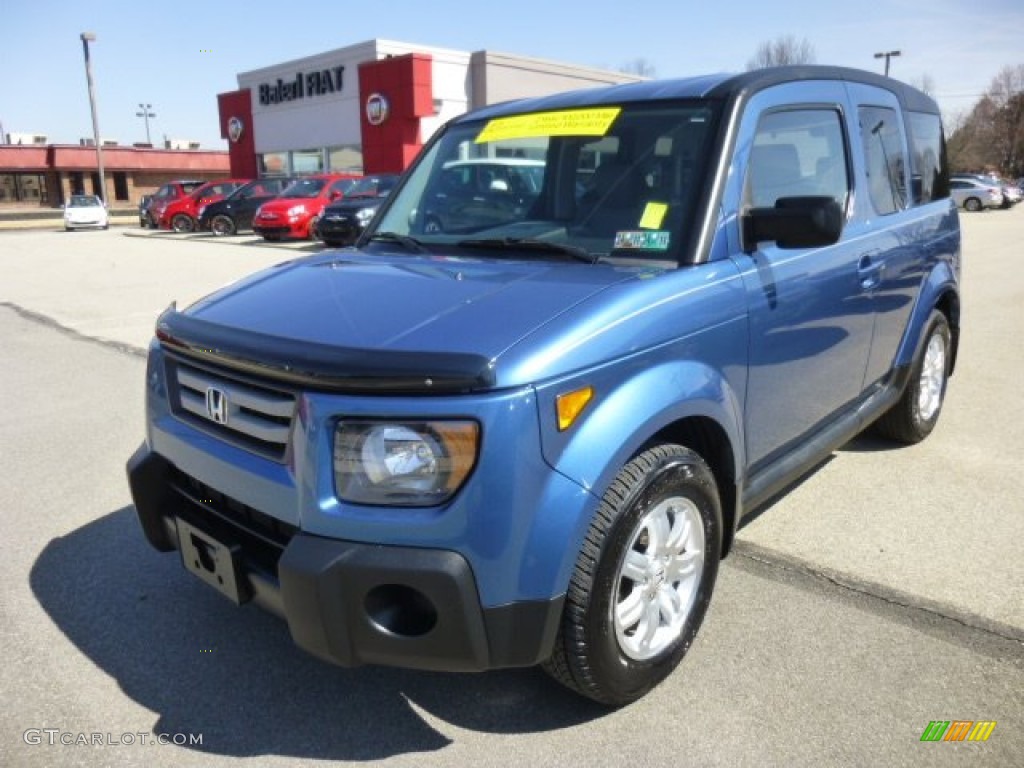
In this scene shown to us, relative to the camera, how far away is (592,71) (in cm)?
3114

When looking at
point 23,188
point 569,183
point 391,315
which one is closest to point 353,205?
point 569,183

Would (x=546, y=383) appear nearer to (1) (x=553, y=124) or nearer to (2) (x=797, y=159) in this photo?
(1) (x=553, y=124)

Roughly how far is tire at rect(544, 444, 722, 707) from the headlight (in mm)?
439

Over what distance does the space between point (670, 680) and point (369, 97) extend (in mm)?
27833

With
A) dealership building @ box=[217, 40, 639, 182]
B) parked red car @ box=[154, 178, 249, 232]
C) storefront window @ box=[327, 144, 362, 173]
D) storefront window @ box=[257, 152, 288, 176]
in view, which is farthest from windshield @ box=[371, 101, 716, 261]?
storefront window @ box=[257, 152, 288, 176]

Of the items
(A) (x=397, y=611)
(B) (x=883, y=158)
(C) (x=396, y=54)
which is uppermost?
(C) (x=396, y=54)

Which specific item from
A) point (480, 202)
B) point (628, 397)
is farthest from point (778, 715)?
point (480, 202)

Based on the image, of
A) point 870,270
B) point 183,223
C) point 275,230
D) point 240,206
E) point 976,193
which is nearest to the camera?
point 870,270

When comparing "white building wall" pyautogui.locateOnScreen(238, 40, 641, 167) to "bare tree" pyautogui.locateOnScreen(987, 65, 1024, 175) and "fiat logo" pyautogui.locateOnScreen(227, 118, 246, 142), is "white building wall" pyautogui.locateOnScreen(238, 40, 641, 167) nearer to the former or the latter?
"fiat logo" pyautogui.locateOnScreen(227, 118, 246, 142)

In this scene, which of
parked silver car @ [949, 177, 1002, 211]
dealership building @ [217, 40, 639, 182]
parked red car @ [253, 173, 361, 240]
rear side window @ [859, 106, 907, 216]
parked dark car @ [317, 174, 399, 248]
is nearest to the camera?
rear side window @ [859, 106, 907, 216]

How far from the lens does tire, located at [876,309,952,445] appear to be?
14.9ft

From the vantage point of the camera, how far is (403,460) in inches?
79.7

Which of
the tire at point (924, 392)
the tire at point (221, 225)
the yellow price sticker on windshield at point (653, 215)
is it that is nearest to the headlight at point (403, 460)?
the yellow price sticker on windshield at point (653, 215)

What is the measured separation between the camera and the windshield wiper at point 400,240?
324 centimetres
